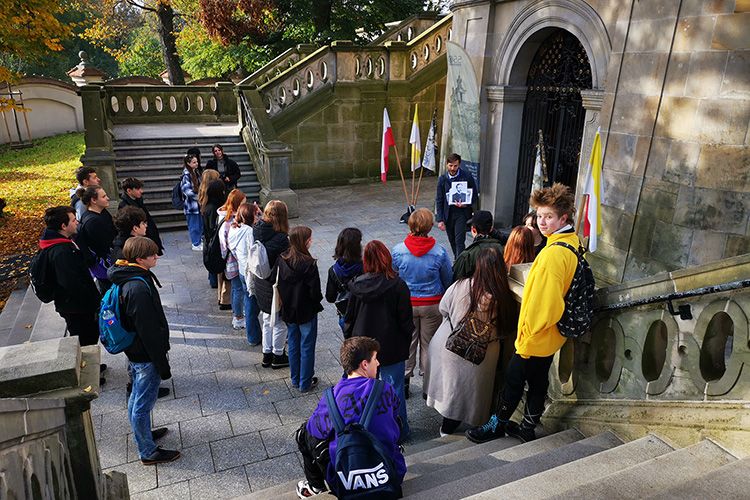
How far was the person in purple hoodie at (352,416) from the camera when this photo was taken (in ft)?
9.31

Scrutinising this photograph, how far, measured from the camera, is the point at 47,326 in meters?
7.12

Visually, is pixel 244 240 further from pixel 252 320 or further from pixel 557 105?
pixel 557 105

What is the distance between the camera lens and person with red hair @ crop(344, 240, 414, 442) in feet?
14.4

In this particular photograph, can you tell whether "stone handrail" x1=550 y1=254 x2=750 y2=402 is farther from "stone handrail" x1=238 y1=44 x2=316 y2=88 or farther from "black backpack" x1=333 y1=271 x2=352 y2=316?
"stone handrail" x1=238 y1=44 x2=316 y2=88

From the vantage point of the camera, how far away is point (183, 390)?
566 cm

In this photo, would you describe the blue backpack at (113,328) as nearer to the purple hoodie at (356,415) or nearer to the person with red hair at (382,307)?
the person with red hair at (382,307)

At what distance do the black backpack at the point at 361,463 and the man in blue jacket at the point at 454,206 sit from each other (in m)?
5.82

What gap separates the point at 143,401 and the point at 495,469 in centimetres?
281

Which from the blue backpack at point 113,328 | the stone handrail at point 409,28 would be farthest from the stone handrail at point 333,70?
the blue backpack at point 113,328

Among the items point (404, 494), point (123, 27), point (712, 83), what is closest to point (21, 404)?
point (404, 494)

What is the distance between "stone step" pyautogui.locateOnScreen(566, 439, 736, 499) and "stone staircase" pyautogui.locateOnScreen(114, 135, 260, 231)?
10420 millimetres

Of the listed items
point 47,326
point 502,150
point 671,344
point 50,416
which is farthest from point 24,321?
point 502,150

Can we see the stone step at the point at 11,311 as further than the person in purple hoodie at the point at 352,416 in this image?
Yes

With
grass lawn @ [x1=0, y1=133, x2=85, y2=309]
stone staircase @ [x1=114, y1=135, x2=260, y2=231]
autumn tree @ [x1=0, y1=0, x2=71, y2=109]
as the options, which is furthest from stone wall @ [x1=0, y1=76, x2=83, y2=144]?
autumn tree @ [x1=0, y1=0, x2=71, y2=109]
